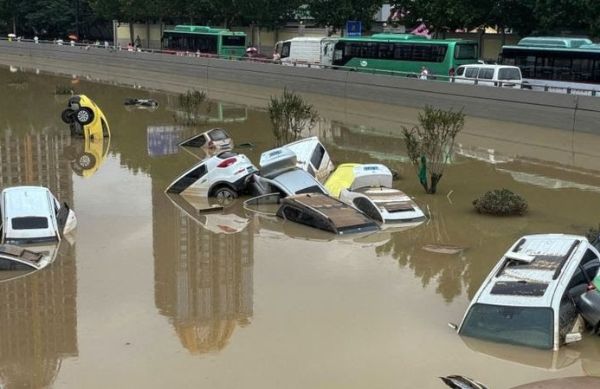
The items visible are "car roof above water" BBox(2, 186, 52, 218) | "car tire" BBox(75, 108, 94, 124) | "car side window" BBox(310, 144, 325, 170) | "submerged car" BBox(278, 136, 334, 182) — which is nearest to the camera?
"car roof above water" BBox(2, 186, 52, 218)

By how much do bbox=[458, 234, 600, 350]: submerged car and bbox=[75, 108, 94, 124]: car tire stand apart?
18826 millimetres

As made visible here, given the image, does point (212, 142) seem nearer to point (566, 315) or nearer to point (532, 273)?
point (532, 273)

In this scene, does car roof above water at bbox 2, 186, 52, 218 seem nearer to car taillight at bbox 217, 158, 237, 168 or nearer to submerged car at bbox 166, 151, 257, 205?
submerged car at bbox 166, 151, 257, 205

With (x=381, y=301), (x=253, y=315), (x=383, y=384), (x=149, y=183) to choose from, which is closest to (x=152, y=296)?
(x=253, y=315)

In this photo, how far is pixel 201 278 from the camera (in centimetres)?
1198

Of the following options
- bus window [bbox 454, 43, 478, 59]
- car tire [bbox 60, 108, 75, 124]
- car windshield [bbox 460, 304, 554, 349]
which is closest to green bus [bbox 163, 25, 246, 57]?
bus window [bbox 454, 43, 478, 59]

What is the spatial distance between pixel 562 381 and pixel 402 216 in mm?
7214

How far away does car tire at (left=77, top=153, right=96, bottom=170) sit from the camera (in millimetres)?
21484

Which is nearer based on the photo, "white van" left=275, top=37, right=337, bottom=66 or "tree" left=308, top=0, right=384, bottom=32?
"white van" left=275, top=37, right=337, bottom=66

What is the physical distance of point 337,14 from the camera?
5256 centimetres

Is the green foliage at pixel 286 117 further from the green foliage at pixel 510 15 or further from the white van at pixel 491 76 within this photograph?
the green foliage at pixel 510 15

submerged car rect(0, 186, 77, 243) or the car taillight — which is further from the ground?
the car taillight

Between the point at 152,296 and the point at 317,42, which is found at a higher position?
the point at 317,42

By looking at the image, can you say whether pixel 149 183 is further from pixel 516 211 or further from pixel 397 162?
pixel 516 211
